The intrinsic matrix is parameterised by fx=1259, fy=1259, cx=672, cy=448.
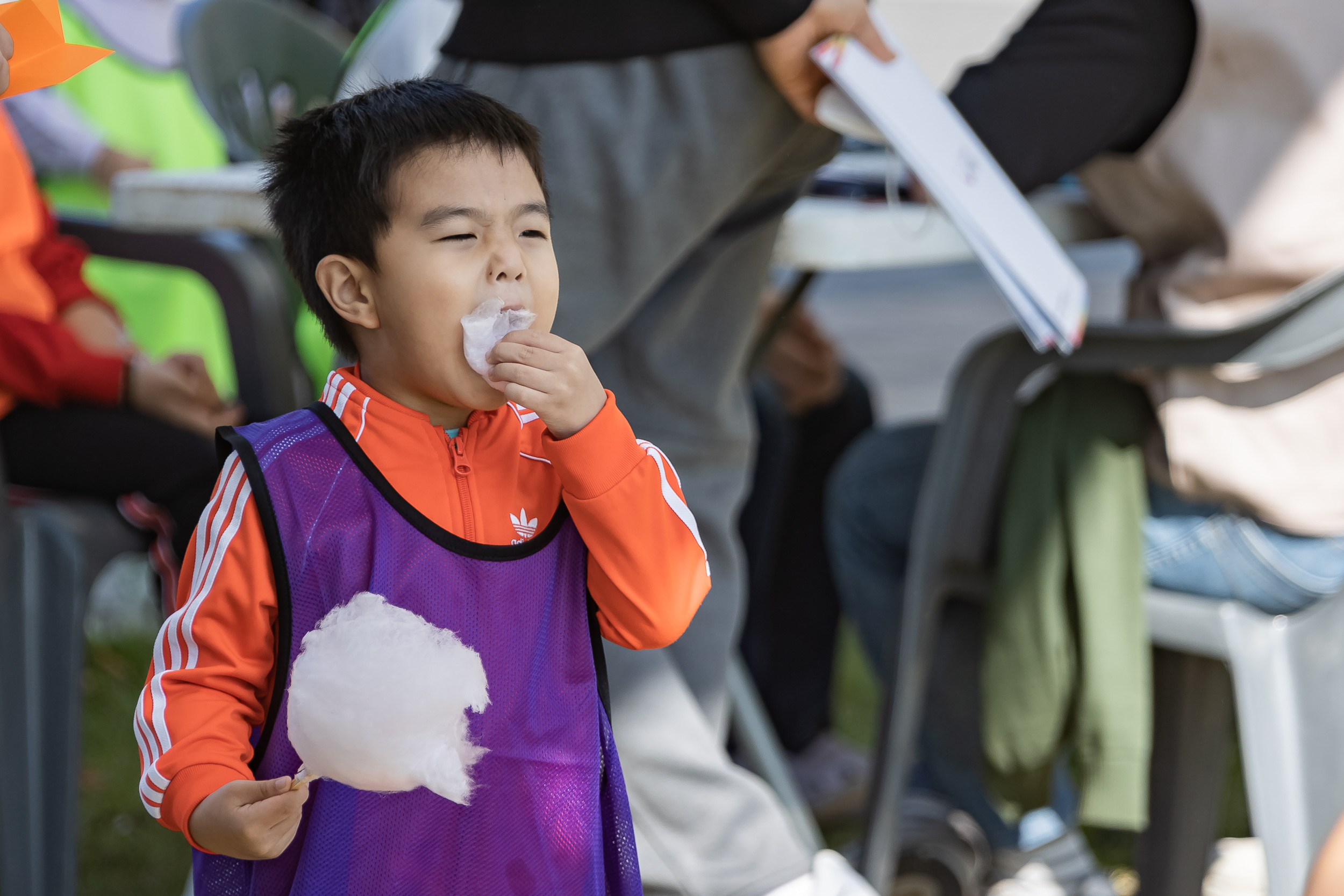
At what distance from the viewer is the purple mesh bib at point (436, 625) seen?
1.71 feet

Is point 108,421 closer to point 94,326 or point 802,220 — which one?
point 94,326

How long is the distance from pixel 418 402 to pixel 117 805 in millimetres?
1679

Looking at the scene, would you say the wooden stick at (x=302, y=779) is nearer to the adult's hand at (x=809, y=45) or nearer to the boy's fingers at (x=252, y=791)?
the boy's fingers at (x=252, y=791)

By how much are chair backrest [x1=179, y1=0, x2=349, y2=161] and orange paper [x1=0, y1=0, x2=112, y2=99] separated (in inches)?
42.6

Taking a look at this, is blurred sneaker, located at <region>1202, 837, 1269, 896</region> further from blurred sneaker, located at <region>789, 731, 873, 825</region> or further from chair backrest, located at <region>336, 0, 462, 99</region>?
chair backrest, located at <region>336, 0, 462, 99</region>

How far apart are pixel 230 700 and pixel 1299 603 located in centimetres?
111

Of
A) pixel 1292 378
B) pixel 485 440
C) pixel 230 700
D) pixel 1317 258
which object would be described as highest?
pixel 1317 258

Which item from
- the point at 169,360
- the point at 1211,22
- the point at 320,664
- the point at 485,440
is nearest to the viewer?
the point at 320,664

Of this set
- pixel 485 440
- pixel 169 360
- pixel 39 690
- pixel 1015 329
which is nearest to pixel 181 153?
pixel 169 360

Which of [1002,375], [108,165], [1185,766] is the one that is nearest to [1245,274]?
[1002,375]

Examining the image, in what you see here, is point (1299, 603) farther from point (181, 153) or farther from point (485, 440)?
point (181, 153)

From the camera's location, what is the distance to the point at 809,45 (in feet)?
2.68

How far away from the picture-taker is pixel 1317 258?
4.01 ft

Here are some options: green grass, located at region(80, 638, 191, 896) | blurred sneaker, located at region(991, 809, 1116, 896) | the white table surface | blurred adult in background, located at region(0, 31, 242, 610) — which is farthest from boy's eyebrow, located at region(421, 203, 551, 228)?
green grass, located at region(80, 638, 191, 896)
